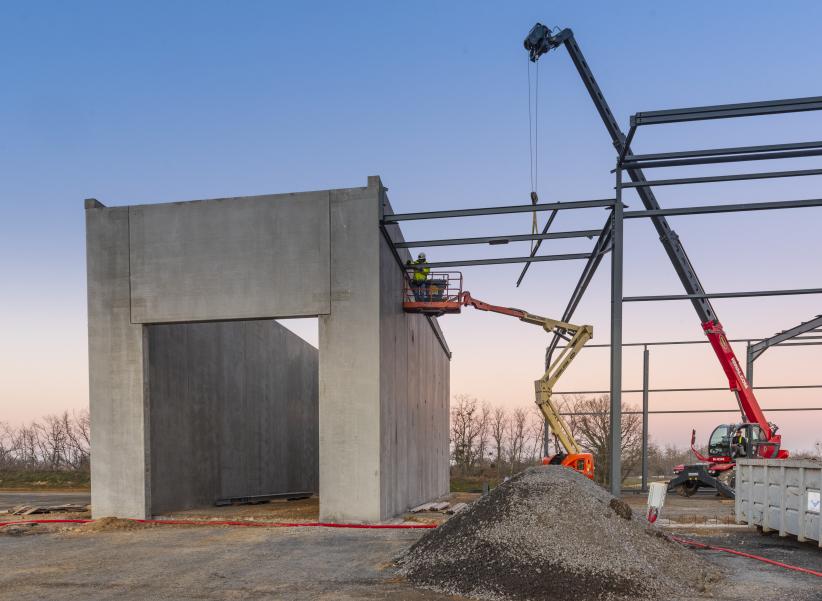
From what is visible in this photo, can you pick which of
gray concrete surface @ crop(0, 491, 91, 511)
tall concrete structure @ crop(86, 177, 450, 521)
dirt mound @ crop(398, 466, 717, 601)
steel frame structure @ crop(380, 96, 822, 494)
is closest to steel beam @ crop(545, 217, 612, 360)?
steel frame structure @ crop(380, 96, 822, 494)

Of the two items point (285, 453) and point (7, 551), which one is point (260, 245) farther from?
point (285, 453)

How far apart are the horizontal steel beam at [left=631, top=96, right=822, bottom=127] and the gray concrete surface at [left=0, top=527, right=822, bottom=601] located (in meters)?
8.96

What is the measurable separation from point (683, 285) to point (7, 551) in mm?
18845

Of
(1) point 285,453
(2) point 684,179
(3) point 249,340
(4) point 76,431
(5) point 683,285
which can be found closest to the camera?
(2) point 684,179

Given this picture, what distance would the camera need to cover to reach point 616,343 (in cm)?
1605

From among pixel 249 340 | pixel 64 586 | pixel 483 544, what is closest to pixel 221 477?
pixel 249 340

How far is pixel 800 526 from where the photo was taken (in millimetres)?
12555

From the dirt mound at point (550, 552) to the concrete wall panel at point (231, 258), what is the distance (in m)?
7.17

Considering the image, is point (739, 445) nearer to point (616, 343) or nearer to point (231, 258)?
point (616, 343)

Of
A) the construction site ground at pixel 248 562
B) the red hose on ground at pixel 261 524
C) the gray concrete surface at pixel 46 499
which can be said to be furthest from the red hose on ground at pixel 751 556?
the gray concrete surface at pixel 46 499

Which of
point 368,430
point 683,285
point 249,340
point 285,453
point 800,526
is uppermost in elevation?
point 683,285

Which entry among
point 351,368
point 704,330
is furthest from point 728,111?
point 351,368

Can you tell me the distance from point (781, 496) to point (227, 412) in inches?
656

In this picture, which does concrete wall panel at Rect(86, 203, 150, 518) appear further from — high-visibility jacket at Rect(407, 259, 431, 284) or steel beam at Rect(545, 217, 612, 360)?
steel beam at Rect(545, 217, 612, 360)
